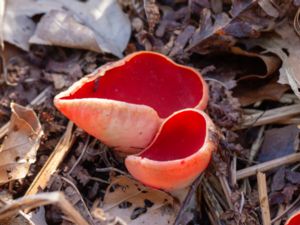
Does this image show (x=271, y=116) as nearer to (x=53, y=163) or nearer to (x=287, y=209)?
(x=287, y=209)

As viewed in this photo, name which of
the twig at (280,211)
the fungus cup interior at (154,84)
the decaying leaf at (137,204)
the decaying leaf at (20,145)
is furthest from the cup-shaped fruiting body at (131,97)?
the twig at (280,211)

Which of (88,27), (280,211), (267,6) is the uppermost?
(267,6)

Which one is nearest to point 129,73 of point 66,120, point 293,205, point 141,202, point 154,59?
point 154,59

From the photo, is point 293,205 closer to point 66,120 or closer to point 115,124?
point 115,124

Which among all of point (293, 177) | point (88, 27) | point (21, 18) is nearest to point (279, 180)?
point (293, 177)

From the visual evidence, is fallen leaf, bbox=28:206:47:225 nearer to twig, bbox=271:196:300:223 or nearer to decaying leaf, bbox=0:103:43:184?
decaying leaf, bbox=0:103:43:184

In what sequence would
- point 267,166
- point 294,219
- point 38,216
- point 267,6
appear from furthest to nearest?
point 267,6
point 267,166
point 38,216
point 294,219
